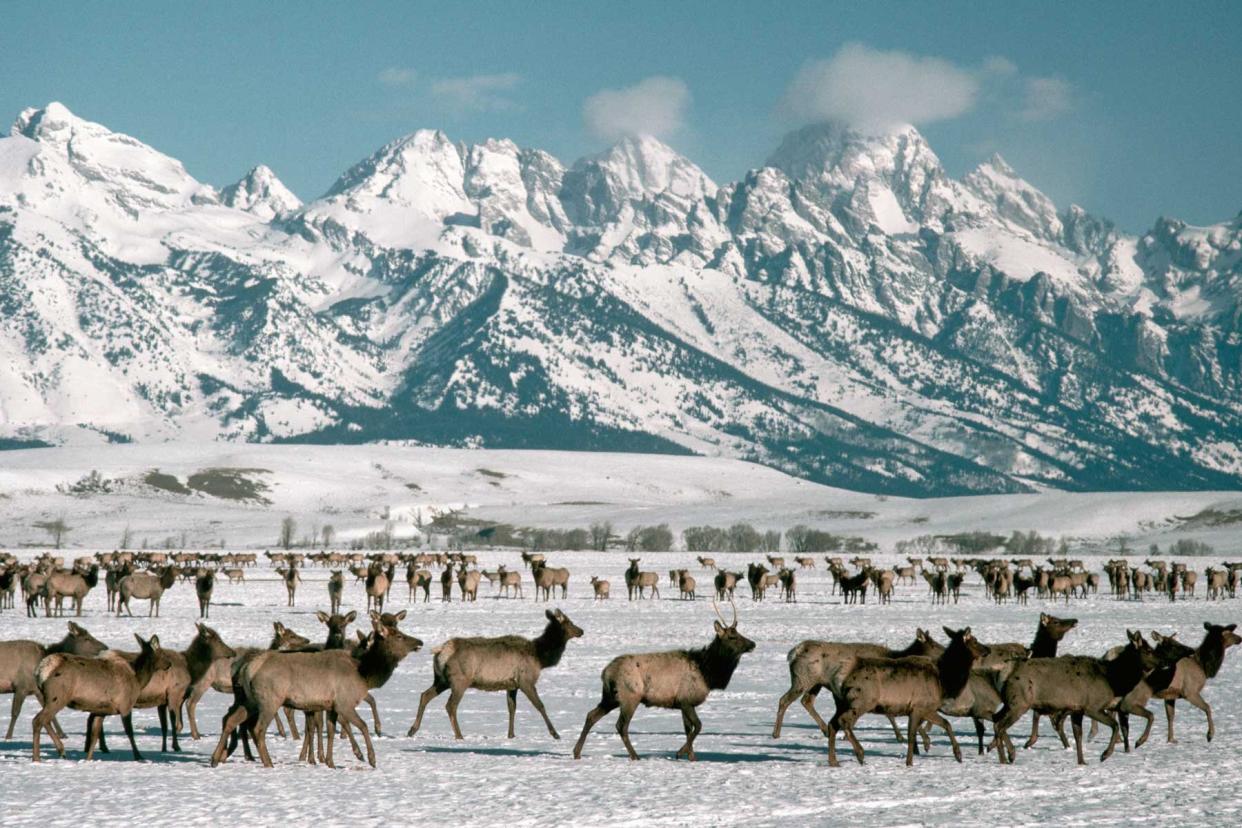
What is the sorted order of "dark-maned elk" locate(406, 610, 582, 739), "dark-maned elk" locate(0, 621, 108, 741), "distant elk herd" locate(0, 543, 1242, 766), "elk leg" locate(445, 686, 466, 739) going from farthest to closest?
1. "elk leg" locate(445, 686, 466, 739)
2. "dark-maned elk" locate(406, 610, 582, 739)
3. "dark-maned elk" locate(0, 621, 108, 741)
4. "distant elk herd" locate(0, 543, 1242, 766)

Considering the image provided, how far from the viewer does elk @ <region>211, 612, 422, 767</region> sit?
15.8 m

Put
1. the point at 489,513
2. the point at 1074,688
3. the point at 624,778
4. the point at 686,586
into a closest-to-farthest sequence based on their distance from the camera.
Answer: the point at 624,778
the point at 1074,688
the point at 686,586
the point at 489,513

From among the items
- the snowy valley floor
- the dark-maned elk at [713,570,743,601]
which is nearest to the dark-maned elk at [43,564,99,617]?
the snowy valley floor

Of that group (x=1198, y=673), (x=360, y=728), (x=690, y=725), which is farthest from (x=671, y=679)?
(x=1198, y=673)

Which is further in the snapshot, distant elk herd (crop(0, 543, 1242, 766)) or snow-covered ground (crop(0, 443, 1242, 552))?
snow-covered ground (crop(0, 443, 1242, 552))

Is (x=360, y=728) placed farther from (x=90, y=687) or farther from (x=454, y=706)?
(x=90, y=687)

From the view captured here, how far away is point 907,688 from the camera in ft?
54.0

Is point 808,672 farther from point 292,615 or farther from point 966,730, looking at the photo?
point 292,615

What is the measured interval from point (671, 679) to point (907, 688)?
2518mm

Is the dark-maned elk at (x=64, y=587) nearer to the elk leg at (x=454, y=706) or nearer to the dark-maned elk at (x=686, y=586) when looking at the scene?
the dark-maned elk at (x=686, y=586)

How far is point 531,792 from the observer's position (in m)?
14.6

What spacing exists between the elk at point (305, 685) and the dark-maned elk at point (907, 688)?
485cm

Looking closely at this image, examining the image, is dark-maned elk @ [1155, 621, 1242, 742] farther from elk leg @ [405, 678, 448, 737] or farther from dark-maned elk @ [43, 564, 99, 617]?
dark-maned elk @ [43, 564, 99, 617]

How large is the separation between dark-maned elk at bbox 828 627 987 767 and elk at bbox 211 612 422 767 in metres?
4.85
